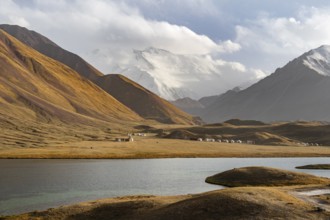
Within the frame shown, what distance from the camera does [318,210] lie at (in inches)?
2023

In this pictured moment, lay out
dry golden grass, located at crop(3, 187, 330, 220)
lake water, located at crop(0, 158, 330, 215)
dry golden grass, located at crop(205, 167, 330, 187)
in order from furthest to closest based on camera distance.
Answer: dry golden grass, located at crop(205, 167, 330, 187) → lake water, located at crop(0, 158, 330, 215) → dry golden grass, located at crop(3, 187, 330, 220)

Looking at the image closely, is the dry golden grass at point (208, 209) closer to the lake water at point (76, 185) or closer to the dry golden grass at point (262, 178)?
the lake water at point (76, 185)

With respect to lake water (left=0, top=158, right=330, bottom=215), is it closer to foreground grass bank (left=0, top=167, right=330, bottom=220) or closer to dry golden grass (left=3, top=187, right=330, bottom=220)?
foreground grass bank (left=0, top=167, right=330, bottom=220)

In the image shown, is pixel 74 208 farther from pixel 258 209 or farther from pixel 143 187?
pixel 143 187

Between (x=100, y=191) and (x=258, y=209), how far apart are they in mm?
39056

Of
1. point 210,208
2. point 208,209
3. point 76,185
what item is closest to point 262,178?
point 76,185

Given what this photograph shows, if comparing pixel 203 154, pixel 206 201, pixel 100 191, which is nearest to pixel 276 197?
pixel 206 201

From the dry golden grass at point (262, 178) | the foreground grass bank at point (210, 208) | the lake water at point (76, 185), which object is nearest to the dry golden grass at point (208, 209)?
the foreground grass bank at point (210, 208)

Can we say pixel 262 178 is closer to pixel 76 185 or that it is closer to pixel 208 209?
pixel 76 185

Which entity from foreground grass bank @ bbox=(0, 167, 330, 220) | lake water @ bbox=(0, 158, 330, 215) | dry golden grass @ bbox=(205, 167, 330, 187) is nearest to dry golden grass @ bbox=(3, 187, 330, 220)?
foreground grass bank @ bbox=(0, 167, 330, 220)

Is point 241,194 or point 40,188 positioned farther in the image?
point 40,188

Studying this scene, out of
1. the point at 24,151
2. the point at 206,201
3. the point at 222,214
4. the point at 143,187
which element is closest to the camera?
the point at 222,214

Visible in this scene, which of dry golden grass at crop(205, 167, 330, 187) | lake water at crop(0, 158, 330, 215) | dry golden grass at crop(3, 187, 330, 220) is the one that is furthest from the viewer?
dry golden grass at crop(205, 167, 330, 187)

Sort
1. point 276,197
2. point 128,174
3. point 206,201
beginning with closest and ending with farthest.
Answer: point 206,201 → point 276,197 → point 128,174
